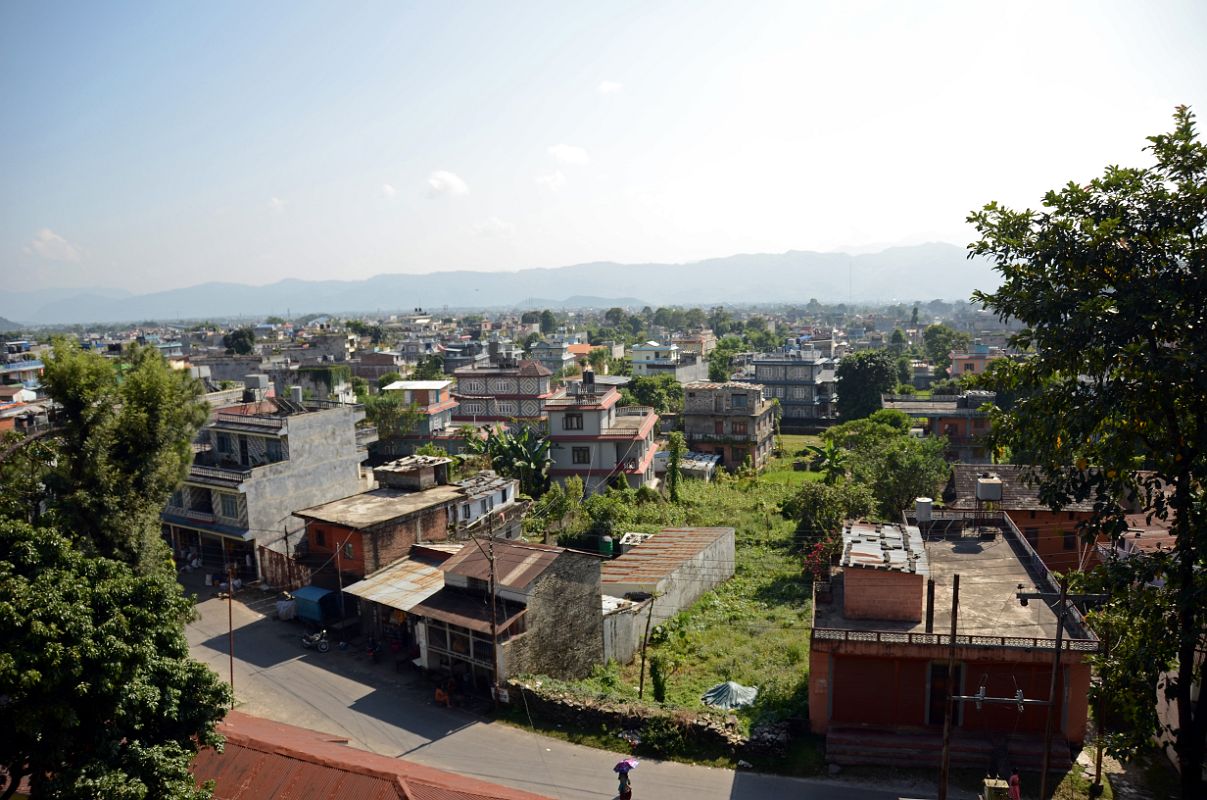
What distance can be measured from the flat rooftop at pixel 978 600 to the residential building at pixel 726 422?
93.0 ft

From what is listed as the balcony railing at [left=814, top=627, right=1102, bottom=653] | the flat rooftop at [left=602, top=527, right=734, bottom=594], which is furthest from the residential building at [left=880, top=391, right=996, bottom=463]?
the balcony railing at [left=814, top=627, right=1102, bottom=653]

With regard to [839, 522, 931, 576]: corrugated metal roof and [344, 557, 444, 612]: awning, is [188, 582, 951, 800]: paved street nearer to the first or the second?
[344, 557, 444, 612]: awning

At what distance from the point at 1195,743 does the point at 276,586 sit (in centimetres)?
2830

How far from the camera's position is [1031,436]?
1205 centimetres

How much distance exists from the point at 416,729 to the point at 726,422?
119 feet

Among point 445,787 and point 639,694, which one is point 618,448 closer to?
point 639,694

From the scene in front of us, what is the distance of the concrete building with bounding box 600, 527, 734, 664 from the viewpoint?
76.4 feet

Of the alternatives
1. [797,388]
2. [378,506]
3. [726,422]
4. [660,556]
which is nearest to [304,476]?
[378,506]

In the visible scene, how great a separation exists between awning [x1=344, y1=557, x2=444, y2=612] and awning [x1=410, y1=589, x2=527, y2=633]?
70 cm

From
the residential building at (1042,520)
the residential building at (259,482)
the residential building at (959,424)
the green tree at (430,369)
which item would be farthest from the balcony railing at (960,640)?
the green tree at (430,369)

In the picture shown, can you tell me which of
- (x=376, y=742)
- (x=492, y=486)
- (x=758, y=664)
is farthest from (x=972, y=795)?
(x=492, y=486)

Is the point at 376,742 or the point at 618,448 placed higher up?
the point at 618,448

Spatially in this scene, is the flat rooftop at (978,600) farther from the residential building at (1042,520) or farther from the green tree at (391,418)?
the green tree at (391,418)

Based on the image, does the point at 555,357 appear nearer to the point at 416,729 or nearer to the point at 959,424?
the point at 959,424
